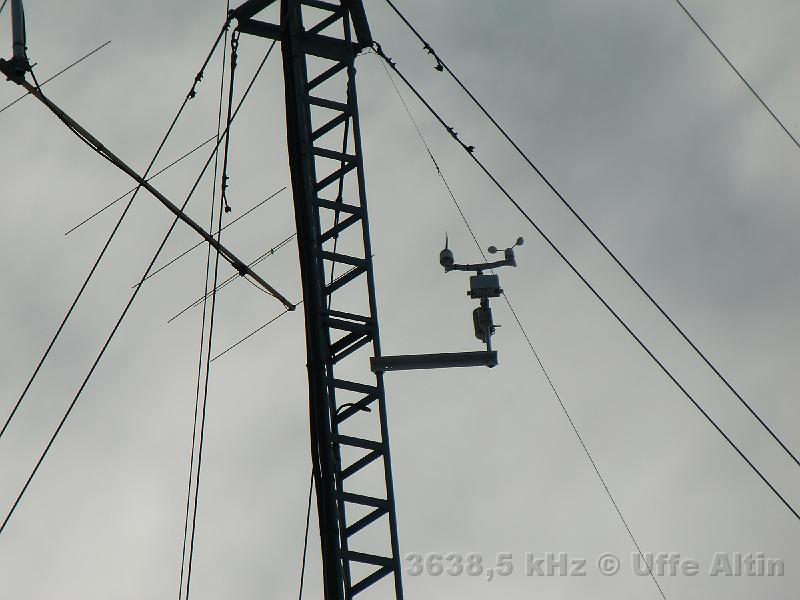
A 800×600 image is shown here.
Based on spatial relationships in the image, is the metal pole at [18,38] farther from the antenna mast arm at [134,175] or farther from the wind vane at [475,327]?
the wind vane at [475,327]

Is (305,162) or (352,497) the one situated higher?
(305,162)

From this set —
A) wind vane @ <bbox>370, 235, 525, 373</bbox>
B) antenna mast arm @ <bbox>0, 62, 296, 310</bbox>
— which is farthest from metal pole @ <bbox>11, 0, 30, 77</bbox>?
wind vane @ <bbox>370, 235, 525, 373</bbox>

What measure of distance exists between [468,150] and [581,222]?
70.7 inches

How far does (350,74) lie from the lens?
1523 centimetres

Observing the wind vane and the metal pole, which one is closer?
the wind vane

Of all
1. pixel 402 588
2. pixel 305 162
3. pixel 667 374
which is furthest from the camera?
pixel 667 374

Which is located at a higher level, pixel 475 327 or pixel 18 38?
pixel 18 38

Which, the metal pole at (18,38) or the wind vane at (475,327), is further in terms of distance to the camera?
the metal pole at (18,38)

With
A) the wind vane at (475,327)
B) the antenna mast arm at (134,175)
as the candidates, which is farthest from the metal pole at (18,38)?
the wind vane at (475,327)

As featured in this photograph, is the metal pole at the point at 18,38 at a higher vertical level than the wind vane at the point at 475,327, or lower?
higher

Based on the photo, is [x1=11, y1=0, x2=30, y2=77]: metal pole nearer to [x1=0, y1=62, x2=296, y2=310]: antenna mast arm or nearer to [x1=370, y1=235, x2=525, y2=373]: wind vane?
[x1=0, y1=62, x2=296, y2=310]: antenna mast arm

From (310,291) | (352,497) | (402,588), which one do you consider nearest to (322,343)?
(310,291)

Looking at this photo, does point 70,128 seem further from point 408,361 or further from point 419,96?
point 408,361

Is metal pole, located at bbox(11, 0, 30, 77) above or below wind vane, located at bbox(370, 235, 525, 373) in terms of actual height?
above
